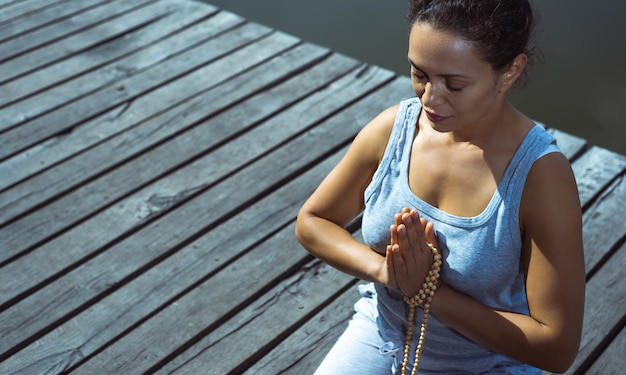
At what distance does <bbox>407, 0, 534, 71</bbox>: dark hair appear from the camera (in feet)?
5.16

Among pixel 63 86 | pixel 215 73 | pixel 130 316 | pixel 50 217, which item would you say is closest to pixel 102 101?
pixel 63 86

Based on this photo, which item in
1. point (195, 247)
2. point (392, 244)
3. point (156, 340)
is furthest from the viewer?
point (195, 247)

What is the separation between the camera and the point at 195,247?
2803mm

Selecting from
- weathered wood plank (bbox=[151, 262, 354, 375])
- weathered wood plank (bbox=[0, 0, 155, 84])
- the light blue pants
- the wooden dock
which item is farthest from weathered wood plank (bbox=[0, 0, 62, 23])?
the light blue pants

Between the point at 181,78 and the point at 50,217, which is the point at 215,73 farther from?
the point at 50,217

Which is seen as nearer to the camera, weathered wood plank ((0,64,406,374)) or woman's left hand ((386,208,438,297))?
woman's left hand ((386,208,438,297))

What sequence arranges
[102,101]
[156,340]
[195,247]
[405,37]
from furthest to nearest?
[405,37] → [102,101] → [195,247] → [156,340]

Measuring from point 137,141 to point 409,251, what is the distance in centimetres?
186

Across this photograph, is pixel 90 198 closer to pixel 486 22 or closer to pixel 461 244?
pixel 461 244

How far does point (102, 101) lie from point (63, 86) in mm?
226

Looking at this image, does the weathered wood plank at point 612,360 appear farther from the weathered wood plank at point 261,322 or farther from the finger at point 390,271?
the finger at point 390,271

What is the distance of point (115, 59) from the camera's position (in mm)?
3906

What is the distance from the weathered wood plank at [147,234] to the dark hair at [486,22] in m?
1.43

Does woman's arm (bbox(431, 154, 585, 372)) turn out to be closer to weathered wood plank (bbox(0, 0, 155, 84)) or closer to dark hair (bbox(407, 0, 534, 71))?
dark hair (bbox(407, 0, 534, 71))
